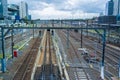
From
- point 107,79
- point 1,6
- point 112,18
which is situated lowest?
point 107,79

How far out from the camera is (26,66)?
851 inches

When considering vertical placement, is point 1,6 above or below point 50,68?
above

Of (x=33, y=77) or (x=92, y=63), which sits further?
(x=92, y=63)

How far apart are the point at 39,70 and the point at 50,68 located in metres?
1.10

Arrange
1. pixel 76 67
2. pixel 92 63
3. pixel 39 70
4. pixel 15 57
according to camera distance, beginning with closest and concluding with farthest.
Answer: pixel 39 70 < pixel 76 67 < pixel 92 63 < pixel 15 57

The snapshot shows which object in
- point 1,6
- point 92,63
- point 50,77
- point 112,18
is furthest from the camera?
point 1,6

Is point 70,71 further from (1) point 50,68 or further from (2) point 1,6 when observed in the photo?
(2) point 1,6

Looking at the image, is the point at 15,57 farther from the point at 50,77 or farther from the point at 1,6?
the point at 1,6

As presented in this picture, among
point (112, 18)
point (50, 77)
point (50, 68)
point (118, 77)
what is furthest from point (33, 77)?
point (112, 18)

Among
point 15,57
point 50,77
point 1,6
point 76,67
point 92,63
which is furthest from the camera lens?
point 1,6

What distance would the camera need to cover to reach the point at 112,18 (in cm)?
4366

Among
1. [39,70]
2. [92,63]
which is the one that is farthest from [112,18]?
[39,70]

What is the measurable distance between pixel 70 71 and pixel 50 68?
191cm

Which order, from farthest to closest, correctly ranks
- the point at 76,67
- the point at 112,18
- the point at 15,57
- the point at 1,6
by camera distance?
the point at 1,6, the point at 112,18, the point at 15,57, the point at 76,67
